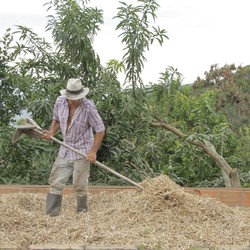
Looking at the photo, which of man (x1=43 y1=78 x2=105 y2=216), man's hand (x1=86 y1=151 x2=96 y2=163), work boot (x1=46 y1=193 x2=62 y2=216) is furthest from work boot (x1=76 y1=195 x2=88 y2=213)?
man's hand (x1=86 y1=151 x2=96 y2=163)

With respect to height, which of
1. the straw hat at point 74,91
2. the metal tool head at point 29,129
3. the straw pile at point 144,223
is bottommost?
the straw pile at point 144,223

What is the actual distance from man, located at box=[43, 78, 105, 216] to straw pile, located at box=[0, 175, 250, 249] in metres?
0.19

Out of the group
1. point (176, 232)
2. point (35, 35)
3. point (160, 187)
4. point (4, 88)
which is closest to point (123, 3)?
point (35, 35)

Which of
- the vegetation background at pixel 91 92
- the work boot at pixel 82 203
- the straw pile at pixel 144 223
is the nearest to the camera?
the straw pile at pixel 144 223

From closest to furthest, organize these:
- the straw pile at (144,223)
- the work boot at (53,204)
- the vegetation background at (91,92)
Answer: the straw pile at (144,223)
the work boot at (53,204)
the vegetation background at (91,92)

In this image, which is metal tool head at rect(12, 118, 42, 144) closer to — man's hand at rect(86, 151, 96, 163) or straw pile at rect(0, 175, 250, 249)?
man's hand at rect(86, 151, 96, 163)

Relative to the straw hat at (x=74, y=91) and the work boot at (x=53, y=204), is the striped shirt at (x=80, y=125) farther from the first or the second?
the work boot at (x=53, y=204)

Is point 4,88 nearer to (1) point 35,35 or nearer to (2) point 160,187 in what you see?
(1) point 35,35

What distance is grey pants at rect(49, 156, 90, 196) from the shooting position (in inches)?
239

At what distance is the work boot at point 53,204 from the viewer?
5902 mm

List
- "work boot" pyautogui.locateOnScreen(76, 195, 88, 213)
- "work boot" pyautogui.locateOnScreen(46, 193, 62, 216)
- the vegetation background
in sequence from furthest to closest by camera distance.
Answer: the vegetation background
"work boot" pyautogui.locateOnScreen(76, 195, 88, 213)
"work boot" pyautogui.locateOnScreen(46, 193, 62, 216)

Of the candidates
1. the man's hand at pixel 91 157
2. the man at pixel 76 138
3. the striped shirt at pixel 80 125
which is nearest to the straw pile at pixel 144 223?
the man at pixel 76 138

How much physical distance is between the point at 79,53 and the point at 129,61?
594mm

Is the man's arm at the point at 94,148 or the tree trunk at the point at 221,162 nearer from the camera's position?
the man's arm at the point at 94,148
